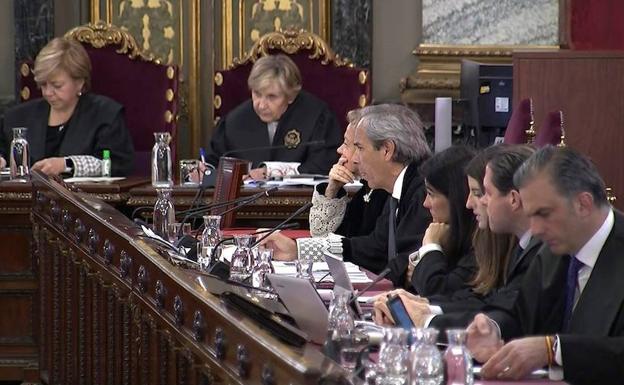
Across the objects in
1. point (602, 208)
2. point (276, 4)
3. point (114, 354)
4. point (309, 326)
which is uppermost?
point (276, 4)

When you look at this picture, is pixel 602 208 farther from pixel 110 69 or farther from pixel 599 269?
pixel 110 69

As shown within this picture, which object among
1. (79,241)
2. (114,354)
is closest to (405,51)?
(79,241)

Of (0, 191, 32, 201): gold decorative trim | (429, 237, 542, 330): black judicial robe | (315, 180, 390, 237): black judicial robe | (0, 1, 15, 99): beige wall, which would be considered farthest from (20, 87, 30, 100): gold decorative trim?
(429, 237, 542, 330): black judicial robe

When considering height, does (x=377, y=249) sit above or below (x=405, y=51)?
below

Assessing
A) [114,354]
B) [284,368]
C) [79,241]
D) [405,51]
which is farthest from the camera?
[405,51]

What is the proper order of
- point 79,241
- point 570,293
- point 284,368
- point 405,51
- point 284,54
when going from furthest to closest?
1. point 405,51
2. point 284,54
3. point 79,241
4. point 570,293
5. point 284,368

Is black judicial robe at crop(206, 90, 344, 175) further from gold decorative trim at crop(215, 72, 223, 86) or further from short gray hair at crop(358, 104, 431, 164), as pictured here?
short gray hair at crop(358, 104, 431, 164)

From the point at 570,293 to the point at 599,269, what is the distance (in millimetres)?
149

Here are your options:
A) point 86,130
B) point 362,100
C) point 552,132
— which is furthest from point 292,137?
point 552,132

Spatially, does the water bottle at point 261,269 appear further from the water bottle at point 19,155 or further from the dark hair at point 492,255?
the water bottle at point 19,155

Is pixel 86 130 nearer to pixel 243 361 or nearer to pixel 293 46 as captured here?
pixel 293 46

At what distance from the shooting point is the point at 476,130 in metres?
7.02

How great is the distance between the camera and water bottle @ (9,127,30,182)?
21.7 ft

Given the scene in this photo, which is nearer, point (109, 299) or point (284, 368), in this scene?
point (284, 368)
